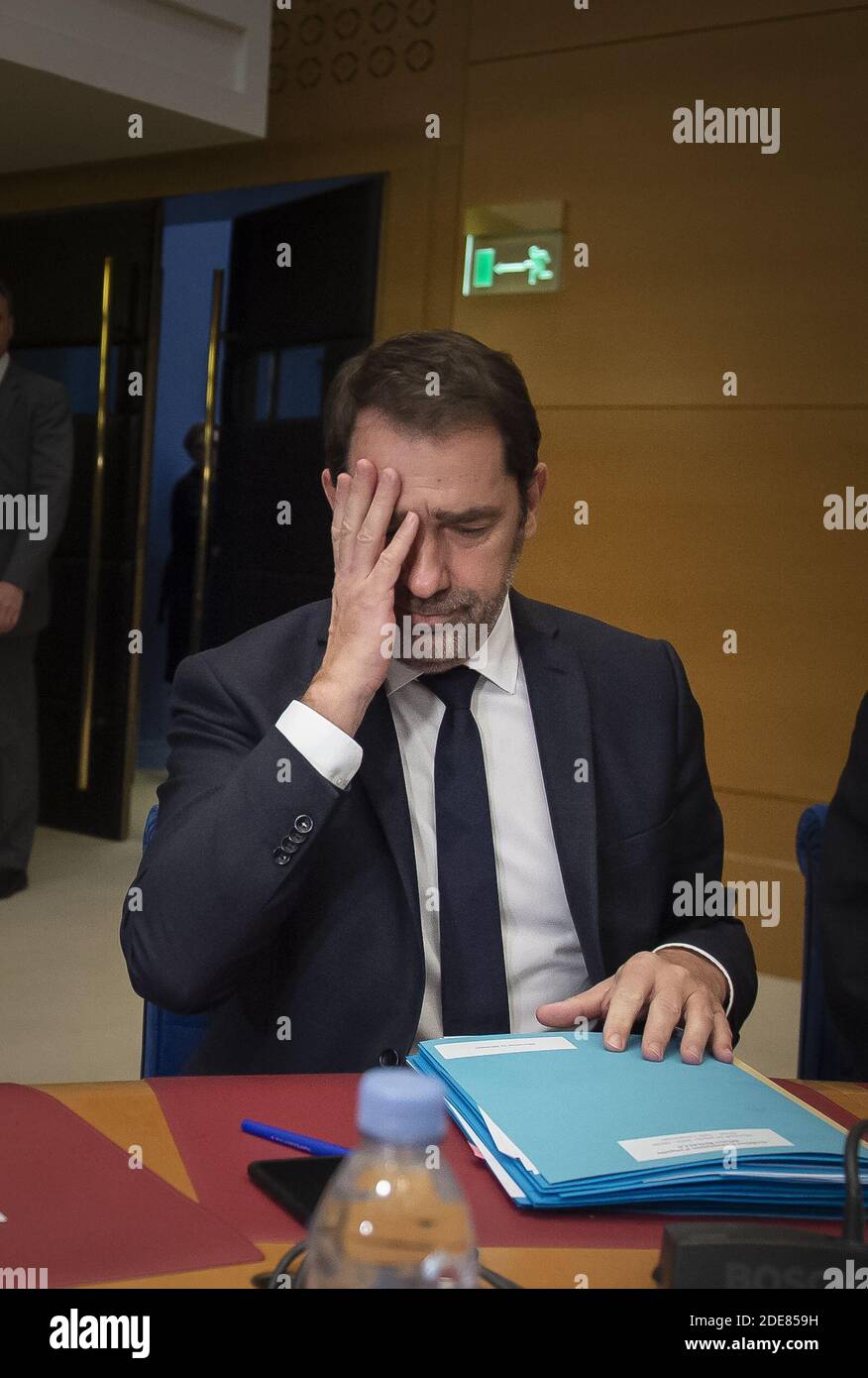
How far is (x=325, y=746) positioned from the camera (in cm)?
125

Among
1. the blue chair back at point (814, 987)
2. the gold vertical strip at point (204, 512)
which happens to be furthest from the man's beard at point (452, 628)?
the gold vertical strip at point (204, 512)

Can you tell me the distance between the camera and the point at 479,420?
57.2 inches

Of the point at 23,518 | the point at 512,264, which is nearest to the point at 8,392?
the point at 23,518

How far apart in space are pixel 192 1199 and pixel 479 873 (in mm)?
598

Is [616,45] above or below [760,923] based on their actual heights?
above

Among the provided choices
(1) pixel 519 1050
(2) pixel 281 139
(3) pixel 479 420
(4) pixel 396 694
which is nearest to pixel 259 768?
(4) pixel 396 694

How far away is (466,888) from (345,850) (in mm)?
132

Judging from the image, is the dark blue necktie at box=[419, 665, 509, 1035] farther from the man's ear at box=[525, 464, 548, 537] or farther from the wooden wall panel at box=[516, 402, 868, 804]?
the wooden wall panel at box=[516, 402, 868, 804]

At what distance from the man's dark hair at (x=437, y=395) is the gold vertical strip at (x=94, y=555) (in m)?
3.64

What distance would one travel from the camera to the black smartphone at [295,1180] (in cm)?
81

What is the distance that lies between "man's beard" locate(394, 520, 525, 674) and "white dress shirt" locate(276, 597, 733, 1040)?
0.02 m

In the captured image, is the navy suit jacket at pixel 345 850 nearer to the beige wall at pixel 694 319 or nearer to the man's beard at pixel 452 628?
the man's beard at pixel 452 628

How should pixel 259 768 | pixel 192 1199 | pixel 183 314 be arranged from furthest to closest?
pixel 183 314
pixel 259 768
pixel 192 1199

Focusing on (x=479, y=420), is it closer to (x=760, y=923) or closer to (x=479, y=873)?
(x=479, y=873)
